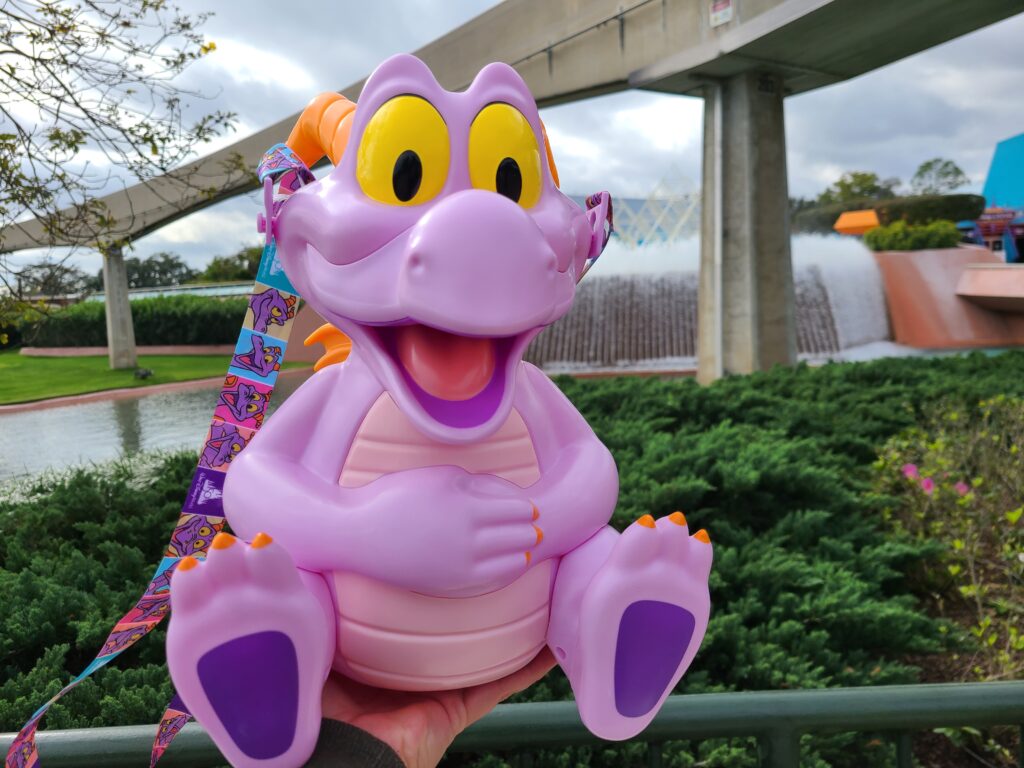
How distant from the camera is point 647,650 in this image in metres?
0.99

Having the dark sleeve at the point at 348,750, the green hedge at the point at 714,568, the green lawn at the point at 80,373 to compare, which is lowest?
the green hedge at the point at 714,568

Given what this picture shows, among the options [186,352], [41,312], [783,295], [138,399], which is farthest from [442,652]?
[783,295]

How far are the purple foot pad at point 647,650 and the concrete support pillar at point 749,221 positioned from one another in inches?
330

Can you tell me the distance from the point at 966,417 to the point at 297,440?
5.55 m

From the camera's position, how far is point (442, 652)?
98 cm

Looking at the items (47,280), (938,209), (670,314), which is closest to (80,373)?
(47,280)

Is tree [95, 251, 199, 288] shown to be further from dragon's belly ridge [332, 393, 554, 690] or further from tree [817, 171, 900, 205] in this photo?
tree [817, 171, 900, 205]

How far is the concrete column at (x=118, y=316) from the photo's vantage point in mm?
5664

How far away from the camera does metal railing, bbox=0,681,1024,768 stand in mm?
1525

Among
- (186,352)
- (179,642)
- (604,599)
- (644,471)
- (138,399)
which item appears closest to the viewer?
(179,642)

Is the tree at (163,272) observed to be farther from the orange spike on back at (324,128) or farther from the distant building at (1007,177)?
the distant building at (1007,177)

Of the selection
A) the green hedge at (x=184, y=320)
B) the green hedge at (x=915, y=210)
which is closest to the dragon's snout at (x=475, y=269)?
the green hedge at (x=184, y=320)

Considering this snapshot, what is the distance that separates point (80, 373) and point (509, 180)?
16.2ft

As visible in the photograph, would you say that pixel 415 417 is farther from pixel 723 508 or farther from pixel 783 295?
pixel 783 295
